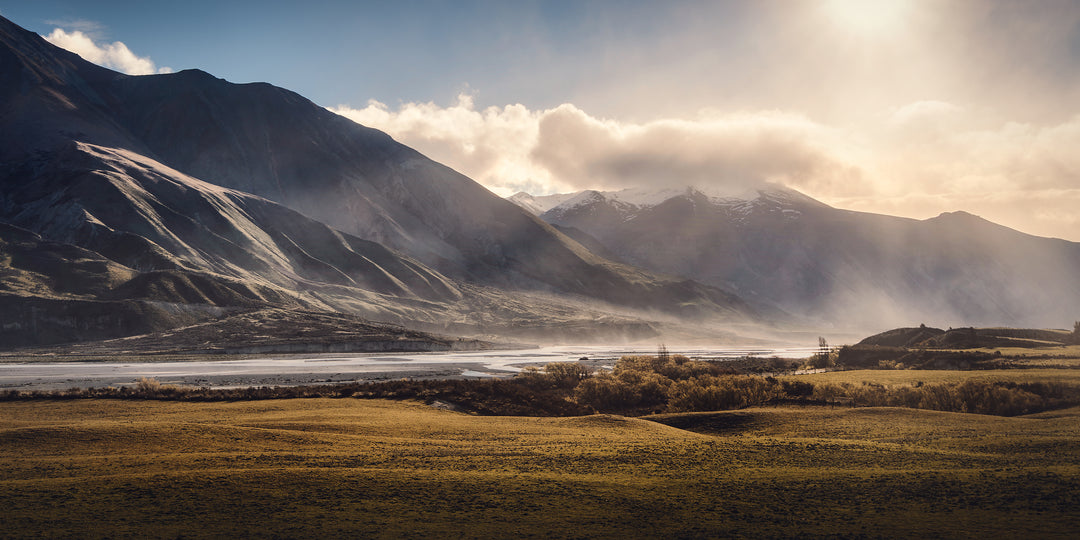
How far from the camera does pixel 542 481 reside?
13.6 m

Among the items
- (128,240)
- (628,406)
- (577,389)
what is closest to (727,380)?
(628,406)

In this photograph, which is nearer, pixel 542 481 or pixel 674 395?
pixel 542 481

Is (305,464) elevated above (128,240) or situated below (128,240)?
below

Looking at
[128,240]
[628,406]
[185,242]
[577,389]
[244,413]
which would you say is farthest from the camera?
[185,242]

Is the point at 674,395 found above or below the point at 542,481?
below

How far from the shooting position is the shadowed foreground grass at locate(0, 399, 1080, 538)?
10.9m

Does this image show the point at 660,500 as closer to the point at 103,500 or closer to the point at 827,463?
the point at 827,463

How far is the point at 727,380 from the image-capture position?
35312mm

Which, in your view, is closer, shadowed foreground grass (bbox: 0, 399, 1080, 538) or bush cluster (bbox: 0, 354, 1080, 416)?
shadowed foreground grass (bbox: 0, 399, 1080, 538)

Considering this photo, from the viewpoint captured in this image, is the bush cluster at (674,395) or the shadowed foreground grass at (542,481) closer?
the shadowed foreground grass at (542,481)

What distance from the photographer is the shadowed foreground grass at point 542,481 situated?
35.9 feet

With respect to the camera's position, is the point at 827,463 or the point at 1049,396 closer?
the point at 827,463

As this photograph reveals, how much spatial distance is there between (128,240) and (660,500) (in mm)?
200244

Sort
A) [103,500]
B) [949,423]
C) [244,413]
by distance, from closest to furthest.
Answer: [103,500] < [949,423] < [244,413]
